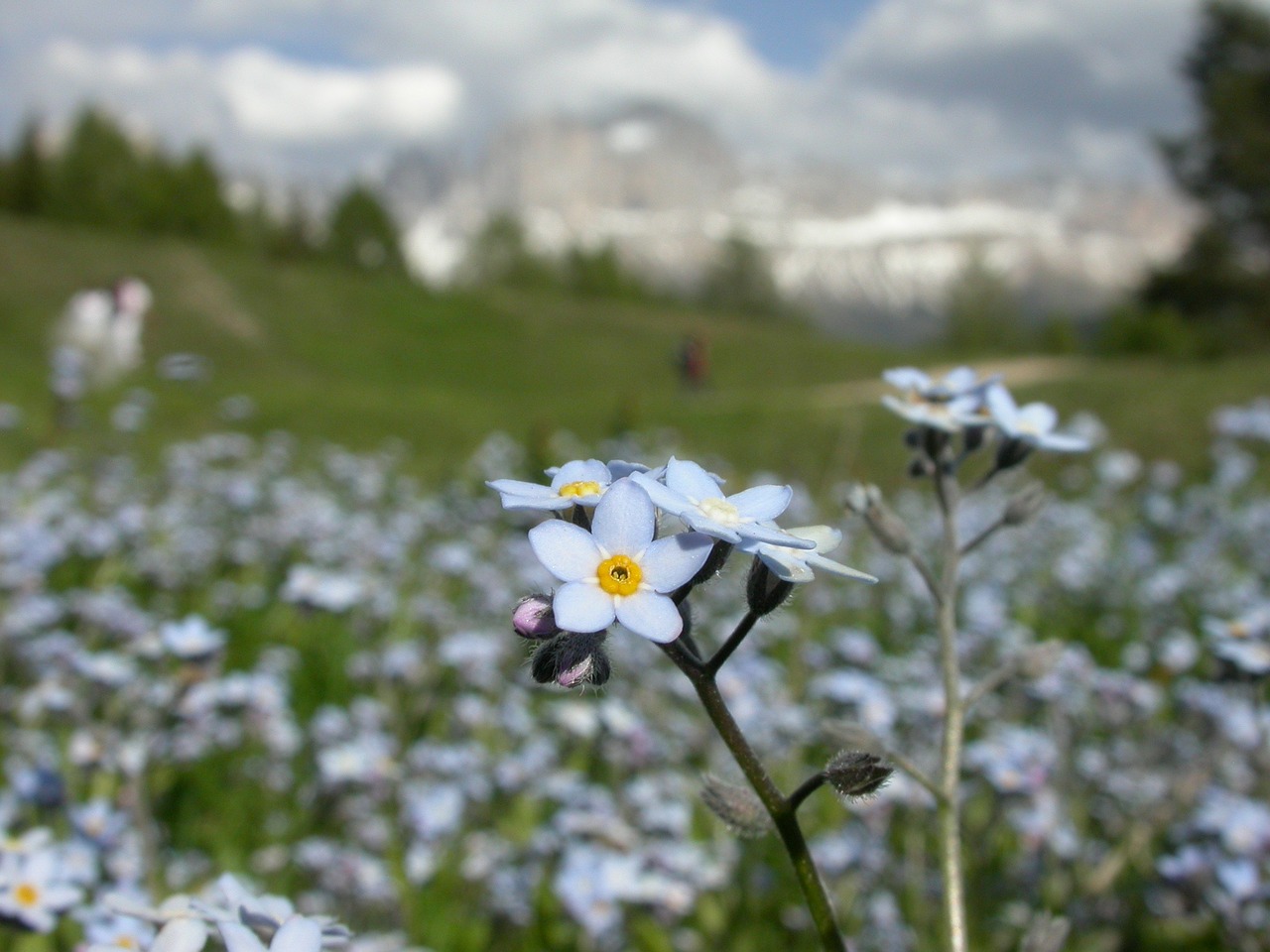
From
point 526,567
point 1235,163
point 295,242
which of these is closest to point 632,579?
point 526,567

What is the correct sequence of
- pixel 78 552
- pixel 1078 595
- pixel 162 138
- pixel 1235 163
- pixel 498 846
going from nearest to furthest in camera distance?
pixel 498 846
pixel 78 552
pixel 1078 595
pixel 1235 163
pixel 162 138

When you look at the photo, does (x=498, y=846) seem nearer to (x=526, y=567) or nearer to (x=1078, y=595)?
(x=526, y=567)

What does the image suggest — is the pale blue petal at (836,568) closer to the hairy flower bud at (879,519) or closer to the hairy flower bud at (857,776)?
the hairy flower bud at (857,776)

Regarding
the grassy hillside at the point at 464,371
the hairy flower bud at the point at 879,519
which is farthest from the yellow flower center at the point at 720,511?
the grassy hillside at the point at 464,371

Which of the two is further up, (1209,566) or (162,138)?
(162,138)

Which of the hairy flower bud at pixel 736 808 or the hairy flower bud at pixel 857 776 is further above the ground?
the hairy flower bud at pixel 857 776

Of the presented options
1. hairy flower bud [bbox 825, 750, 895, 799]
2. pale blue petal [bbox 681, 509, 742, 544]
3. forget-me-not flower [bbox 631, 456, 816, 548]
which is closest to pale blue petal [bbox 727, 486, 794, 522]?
forget-me-not flower [bbox 631, 456, 816, 548]
